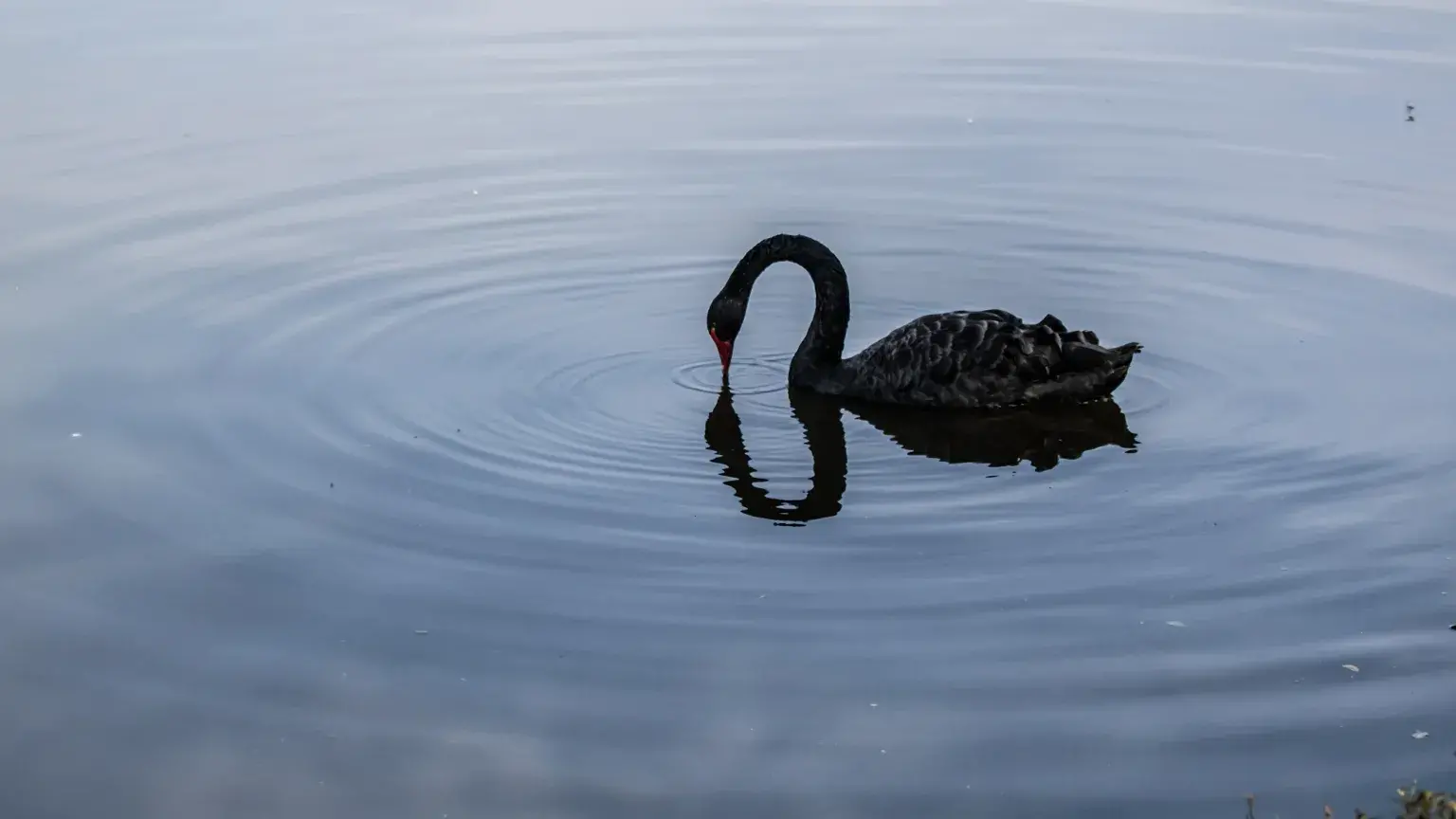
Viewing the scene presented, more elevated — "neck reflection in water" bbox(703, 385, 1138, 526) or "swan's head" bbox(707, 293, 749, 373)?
"swan's head" bbox(707, 293, 749, 373)

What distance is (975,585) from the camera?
565cm

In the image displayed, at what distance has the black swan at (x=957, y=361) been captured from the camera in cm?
750

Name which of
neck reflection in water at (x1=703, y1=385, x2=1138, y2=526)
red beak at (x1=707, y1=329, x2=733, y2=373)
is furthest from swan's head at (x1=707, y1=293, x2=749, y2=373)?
neck reflection in water at (x1=703, y1=385, x2=1138, y2=526)

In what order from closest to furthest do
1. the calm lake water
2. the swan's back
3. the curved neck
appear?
the calm lake water, the swan's back, the curved neck

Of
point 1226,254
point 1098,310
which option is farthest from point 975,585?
point 1226,254

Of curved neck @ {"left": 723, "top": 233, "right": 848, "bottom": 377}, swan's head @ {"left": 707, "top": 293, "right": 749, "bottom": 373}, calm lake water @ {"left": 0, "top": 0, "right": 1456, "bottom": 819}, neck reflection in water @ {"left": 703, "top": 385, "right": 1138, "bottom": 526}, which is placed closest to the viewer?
calm lake water @ {"left": 0, "top": 0, "right": 1456, "bottom": 819}

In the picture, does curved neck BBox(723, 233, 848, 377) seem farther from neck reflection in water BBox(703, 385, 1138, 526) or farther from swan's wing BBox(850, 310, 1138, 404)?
swan's wing BBox(850, 310, 1138, 404)

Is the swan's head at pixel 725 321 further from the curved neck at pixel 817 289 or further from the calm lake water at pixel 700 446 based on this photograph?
the calm lake water at pixel 700 446

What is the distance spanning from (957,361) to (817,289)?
0.88 metres

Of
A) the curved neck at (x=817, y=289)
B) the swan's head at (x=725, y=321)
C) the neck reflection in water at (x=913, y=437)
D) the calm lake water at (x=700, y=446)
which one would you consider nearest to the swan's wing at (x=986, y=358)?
the neck reflection in water at (x=913, y=437)

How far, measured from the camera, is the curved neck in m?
7.99

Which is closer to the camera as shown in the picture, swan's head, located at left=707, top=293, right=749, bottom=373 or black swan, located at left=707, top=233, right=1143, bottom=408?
black swan, located at left=707, top=233, right=1143, bottom=408

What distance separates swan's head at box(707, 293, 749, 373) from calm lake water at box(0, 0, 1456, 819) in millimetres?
212

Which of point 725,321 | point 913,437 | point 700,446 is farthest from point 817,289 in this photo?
point 700,446
